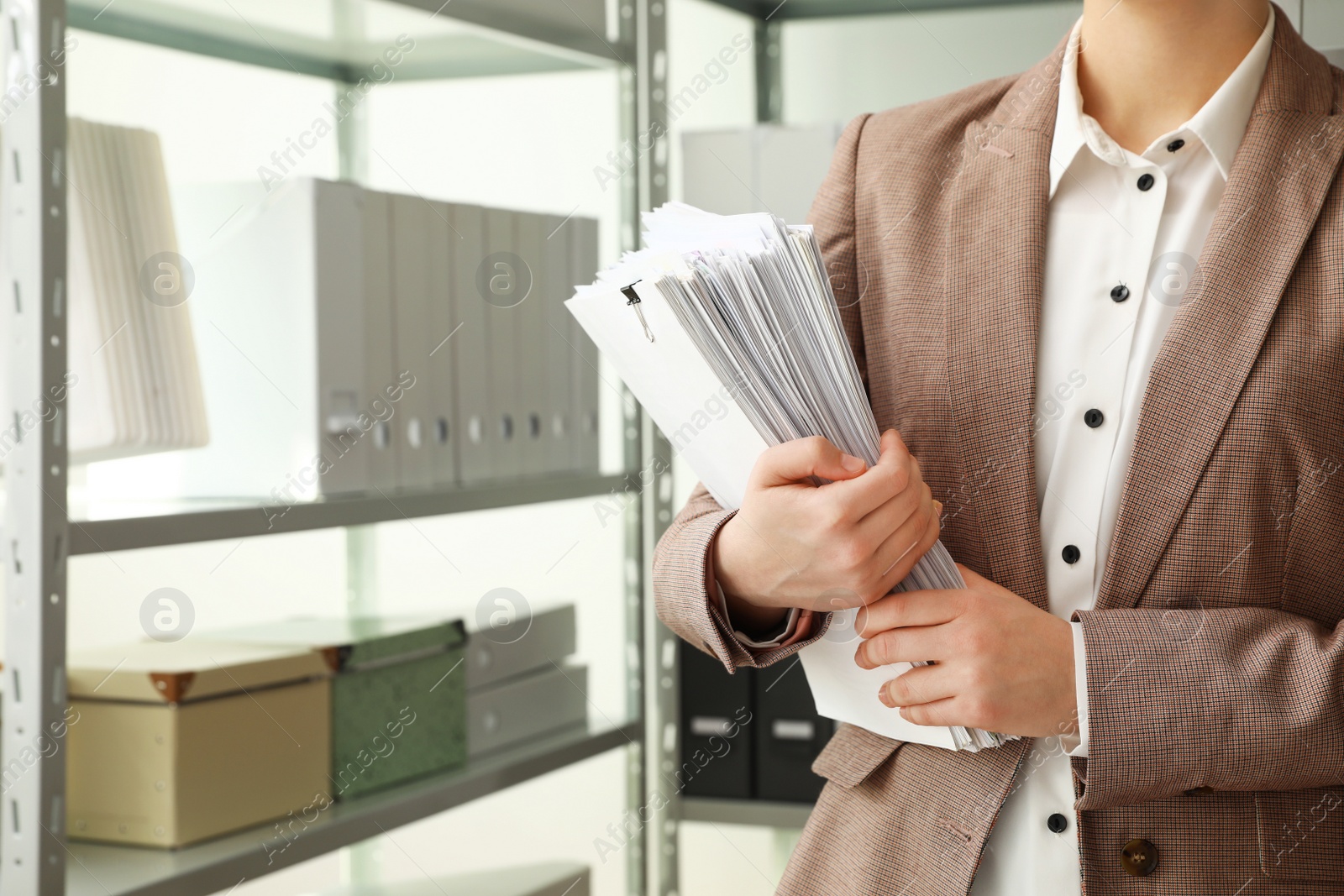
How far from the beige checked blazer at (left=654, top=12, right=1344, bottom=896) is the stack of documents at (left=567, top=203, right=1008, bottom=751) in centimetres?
8

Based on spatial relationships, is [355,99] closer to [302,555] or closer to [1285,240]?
[302,555]

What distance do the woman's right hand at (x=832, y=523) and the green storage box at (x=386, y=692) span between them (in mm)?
804

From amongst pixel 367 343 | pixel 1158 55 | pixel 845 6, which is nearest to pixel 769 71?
pixel 845 6

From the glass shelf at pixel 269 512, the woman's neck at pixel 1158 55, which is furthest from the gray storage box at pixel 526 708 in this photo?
the woman's neck at pixel 1158 55

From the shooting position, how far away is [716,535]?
835 mm

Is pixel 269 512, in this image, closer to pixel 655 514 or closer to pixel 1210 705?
pixel 655 514

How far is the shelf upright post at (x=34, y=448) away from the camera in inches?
40.4

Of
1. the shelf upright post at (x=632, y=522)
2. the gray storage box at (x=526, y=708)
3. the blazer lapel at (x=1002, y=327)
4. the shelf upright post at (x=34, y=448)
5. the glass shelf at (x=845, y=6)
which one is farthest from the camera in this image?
the glass shelf at (x=845, y=6)

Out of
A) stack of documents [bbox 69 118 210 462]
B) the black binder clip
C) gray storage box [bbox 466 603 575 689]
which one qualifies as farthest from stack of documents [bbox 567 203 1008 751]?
gray storage box [bbox 466 603 575 689]

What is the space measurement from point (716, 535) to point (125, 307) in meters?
0.71

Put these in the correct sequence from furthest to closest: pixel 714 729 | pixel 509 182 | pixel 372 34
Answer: pixel 509 182, pixel 714 729, pixel 372 34

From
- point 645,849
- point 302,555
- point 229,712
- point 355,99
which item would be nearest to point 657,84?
point 355,99

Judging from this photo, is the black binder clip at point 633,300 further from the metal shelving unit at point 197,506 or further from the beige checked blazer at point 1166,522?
the metal shelving unit at point 197,506

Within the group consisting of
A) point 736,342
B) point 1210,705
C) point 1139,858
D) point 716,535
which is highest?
point 736,342
